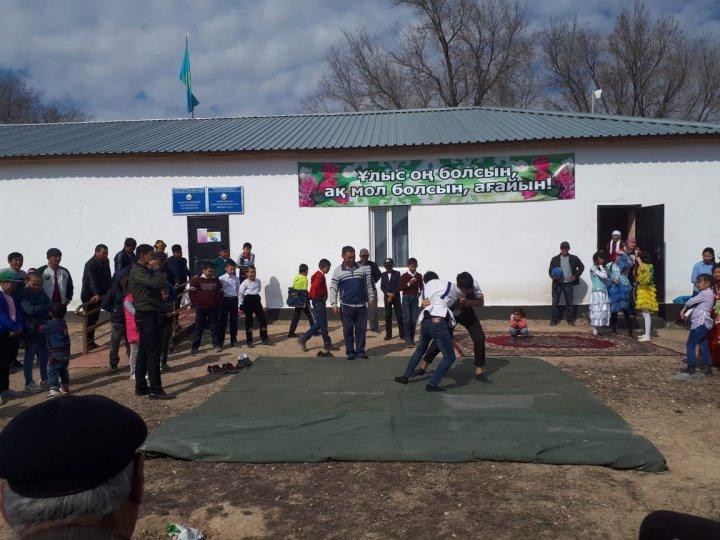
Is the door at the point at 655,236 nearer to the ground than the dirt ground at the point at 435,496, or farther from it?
farther from it

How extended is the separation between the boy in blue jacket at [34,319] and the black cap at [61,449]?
717 centimetres

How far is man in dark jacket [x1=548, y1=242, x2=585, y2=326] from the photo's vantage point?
12344 millimetres

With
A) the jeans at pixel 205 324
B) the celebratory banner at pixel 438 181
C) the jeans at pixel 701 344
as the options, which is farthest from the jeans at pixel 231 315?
the jeans at pixel 701 344

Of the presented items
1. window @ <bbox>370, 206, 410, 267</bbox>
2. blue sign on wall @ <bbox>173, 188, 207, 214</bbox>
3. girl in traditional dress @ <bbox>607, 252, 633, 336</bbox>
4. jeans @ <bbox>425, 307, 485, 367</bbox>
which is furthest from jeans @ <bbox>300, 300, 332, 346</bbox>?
girl in traditional dress @ <bbox>607, 252, 633, 336</bbox>

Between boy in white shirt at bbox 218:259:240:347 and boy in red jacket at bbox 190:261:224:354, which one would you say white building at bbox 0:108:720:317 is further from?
boy in red jacket at bbox 190:261:224:354

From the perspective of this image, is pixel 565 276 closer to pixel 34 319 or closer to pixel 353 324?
pixel 353 324

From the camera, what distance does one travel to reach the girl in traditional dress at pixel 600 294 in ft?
36.3

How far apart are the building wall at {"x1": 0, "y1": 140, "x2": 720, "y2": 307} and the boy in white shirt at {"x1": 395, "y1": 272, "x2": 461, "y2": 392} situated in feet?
19.2

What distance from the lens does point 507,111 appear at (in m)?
16.8

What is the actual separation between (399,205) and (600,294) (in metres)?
4.96

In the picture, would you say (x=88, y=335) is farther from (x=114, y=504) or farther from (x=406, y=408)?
(x=114, y=504)

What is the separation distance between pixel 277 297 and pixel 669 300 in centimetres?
930

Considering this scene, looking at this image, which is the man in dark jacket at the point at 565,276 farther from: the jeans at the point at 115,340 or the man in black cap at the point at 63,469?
the man in black cap at the point at 63,469

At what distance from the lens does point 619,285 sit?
36.2ft
